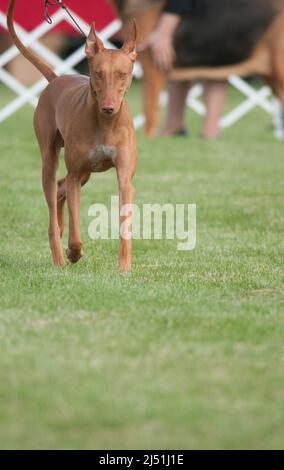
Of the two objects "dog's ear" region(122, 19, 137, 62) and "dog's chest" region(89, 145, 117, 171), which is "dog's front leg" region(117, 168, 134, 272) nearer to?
"dog's chest" region(89, 145, 117, 171)

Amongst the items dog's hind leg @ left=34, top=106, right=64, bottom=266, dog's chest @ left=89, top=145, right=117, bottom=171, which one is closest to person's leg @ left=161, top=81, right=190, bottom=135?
dog's hind leg @ left=34, top=106, right=64, bottom=266

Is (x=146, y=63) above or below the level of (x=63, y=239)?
above

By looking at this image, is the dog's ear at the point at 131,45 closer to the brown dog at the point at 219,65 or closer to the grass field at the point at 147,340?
the grass field at the point at 147,340

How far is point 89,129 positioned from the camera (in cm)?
573

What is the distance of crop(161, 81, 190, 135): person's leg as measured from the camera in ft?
44.7

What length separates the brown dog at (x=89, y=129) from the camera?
18.1 ft

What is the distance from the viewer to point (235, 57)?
13164 mm

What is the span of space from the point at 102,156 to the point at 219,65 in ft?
25.0

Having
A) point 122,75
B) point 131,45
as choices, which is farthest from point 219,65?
point 122,75

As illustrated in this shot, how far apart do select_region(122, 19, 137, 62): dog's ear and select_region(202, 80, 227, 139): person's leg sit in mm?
7890
